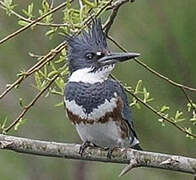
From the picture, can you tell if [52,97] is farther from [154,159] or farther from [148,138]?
[154,159]

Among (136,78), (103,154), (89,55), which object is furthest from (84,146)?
(136,78)

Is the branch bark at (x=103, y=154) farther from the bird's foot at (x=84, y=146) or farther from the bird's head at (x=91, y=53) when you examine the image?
the bird's head at (x=91, y=53)

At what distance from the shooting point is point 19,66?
12.9 ft

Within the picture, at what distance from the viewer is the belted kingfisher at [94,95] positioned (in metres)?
2.53

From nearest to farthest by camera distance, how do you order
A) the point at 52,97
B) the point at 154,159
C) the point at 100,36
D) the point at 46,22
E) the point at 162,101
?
the point at 154,159 → the point at 46,22 → the point at 100,36 → the point at 162,101 → the point at 52,97

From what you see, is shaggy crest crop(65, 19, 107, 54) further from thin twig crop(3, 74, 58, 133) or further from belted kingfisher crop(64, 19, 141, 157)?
thin twig crop(3, 74, 58, 133)

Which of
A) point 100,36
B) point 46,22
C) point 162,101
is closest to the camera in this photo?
point 46,22

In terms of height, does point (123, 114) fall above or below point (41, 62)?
below

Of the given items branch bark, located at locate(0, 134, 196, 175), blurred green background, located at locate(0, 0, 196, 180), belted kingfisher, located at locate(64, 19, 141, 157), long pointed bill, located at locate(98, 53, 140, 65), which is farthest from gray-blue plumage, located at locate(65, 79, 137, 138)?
blurred green background, located at locate(0, 0, 196, 180)

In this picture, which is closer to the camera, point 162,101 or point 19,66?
point 162,101

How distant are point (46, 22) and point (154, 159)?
0.51 meters

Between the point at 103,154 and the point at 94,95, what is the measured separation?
1.11 feet

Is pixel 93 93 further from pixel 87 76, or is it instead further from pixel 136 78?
pixel 136 78

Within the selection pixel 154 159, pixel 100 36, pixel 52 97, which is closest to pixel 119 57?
pixel 100 36
